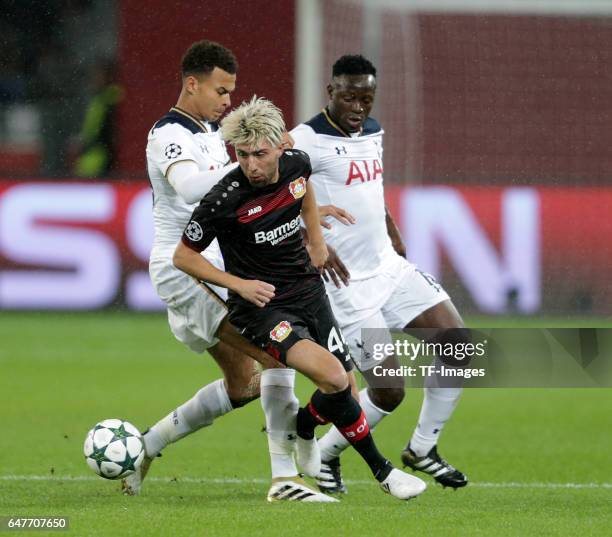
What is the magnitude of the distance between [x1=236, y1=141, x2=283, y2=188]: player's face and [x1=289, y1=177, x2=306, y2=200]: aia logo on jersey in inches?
7.6

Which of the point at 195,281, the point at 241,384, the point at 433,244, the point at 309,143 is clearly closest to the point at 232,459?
the point at 241,384

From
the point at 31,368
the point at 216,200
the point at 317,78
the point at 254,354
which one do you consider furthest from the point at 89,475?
the point at 317,78

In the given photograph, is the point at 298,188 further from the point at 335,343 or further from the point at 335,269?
the point at 335,269

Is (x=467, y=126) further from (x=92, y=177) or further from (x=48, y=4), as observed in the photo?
(x=48, y=4)

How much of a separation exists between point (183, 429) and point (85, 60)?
11.9 m

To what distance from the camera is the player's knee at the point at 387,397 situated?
730 centimetres

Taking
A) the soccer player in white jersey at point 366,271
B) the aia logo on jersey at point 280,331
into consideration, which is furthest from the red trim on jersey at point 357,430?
the soccer player in white jersey at point 366,271

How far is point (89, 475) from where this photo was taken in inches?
297

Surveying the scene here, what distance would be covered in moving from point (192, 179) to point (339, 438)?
164 centimetres

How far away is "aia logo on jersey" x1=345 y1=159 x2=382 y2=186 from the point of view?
24.4 ft

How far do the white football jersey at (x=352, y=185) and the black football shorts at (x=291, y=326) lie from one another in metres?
1.09

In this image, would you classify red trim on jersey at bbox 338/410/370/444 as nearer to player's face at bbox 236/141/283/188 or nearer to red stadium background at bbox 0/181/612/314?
player's face at bbox 236/141/283/188

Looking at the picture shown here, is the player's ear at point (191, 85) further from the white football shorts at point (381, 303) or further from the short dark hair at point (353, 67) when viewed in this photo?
the white football shorts at point (381, 303)

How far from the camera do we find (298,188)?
6.34m
